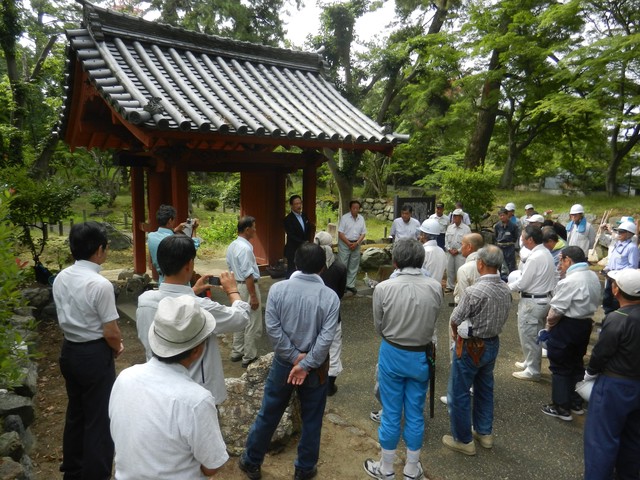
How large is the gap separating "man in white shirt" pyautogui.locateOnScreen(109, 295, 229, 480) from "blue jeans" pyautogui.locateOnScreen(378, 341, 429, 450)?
6.02ft

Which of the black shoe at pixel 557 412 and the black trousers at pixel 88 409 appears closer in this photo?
the black trousers at pixel 88 409

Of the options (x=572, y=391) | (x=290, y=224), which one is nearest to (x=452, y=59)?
(x=290, y=224)

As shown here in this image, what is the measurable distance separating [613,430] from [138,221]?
28.8 feet

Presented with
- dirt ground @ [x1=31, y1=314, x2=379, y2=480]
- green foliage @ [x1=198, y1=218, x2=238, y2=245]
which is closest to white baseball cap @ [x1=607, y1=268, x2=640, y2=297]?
dirt ground @ [x1=31, y1=314, x2=379, y2=480]

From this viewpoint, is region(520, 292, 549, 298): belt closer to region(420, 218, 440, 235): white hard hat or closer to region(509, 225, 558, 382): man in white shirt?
region(509, 225, 558, 382): man in white shirt

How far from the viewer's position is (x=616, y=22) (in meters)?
15.0

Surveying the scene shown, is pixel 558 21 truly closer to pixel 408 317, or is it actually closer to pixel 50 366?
pixel 408 317

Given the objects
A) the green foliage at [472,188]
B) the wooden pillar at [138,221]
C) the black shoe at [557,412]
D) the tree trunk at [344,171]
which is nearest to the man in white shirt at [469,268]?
the black shoe at [557,412]

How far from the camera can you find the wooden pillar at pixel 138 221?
912cm

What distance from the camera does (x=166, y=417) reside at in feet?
5.94

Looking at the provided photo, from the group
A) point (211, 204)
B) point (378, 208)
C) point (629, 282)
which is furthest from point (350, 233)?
point (211, 204)

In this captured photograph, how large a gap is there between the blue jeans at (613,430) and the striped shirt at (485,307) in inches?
32.6

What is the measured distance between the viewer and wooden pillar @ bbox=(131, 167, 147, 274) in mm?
9125

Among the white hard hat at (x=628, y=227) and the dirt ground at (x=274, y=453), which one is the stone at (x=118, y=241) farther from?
the white hard hat at (x=628, y=227)
